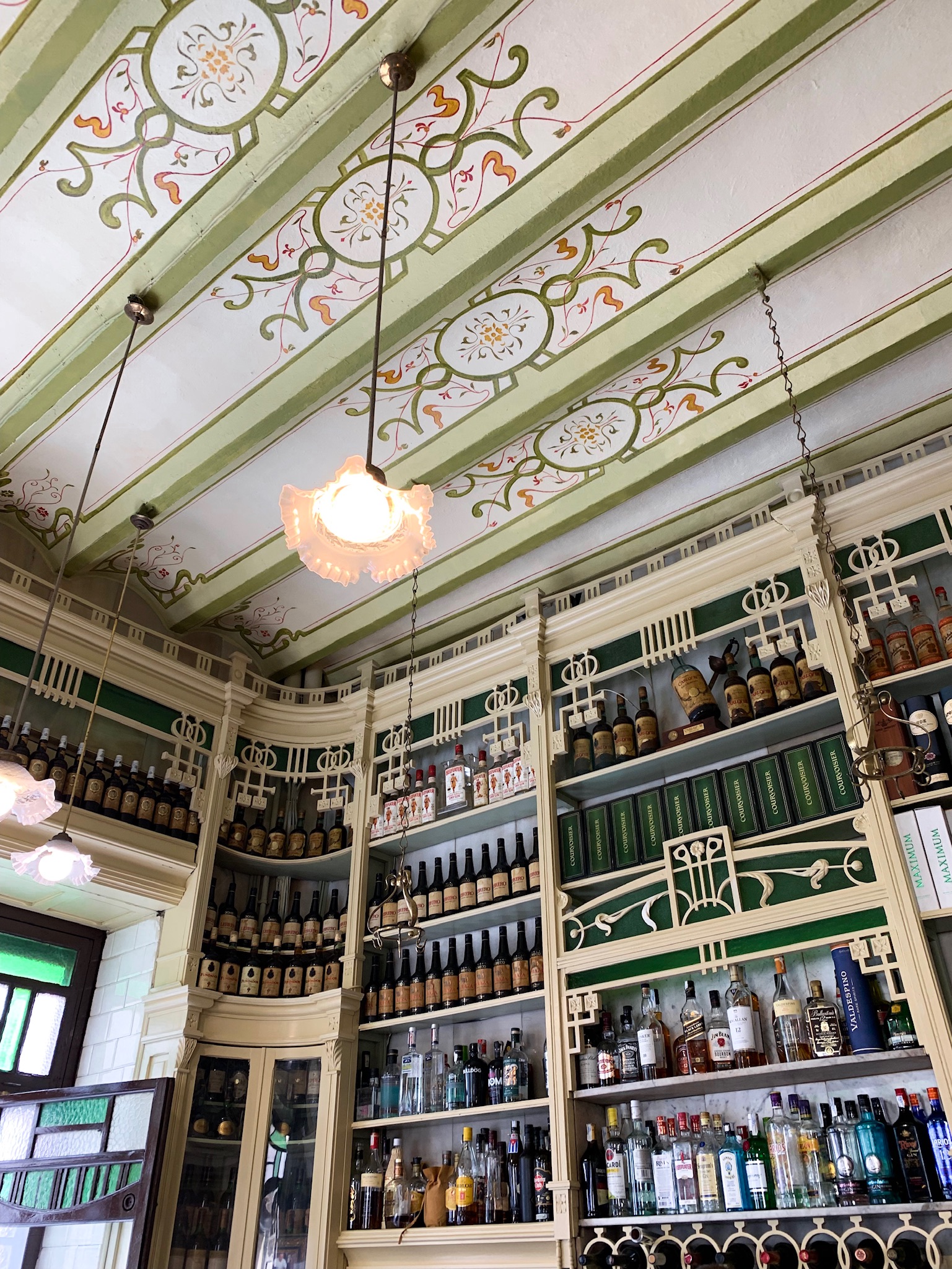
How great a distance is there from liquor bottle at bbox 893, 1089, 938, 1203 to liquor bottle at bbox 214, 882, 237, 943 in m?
3.13

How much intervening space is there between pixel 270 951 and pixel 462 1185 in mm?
1536

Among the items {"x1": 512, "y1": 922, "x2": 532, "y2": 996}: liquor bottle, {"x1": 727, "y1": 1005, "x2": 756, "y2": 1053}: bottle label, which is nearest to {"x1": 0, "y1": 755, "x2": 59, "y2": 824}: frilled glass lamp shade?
{"x1": 512, "y1": 922, "x2": 532, "y2": 996}: liquor bottle

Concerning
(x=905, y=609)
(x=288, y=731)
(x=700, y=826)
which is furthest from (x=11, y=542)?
(x=905, y=609)

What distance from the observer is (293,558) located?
4797 millimetres

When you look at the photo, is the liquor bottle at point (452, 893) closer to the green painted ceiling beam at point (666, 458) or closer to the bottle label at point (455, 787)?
the bottle label at point (455, 787)

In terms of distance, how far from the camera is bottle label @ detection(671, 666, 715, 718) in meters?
4.04

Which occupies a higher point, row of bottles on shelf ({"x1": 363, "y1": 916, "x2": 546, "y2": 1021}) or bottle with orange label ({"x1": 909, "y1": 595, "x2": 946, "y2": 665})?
bottle with orange label ({"x1": 909, "y1": 595, "x2": 946, "y2": 665})

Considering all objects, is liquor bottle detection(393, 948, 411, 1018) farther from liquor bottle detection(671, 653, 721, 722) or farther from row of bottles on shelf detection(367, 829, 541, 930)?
liquor bottle detection(671, 653, 721, 722)

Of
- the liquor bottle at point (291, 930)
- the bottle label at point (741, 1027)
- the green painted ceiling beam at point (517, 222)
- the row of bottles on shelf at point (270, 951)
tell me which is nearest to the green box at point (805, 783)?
the bottle label at point (741, 1027)

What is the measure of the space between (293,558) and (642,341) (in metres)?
2.08

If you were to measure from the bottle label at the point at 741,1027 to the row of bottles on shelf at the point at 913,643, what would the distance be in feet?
4.40

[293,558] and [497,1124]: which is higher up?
[293,558]

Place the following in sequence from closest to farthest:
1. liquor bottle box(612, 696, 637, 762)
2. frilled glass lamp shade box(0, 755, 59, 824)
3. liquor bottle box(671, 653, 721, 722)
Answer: frilled glass lamp shade box(0, 755, 59, 824) → liquor bottle box(671, 653, 721, 722) → liquor bottle box(612, 696, 637, 762)

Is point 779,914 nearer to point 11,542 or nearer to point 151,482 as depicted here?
point 151,482
